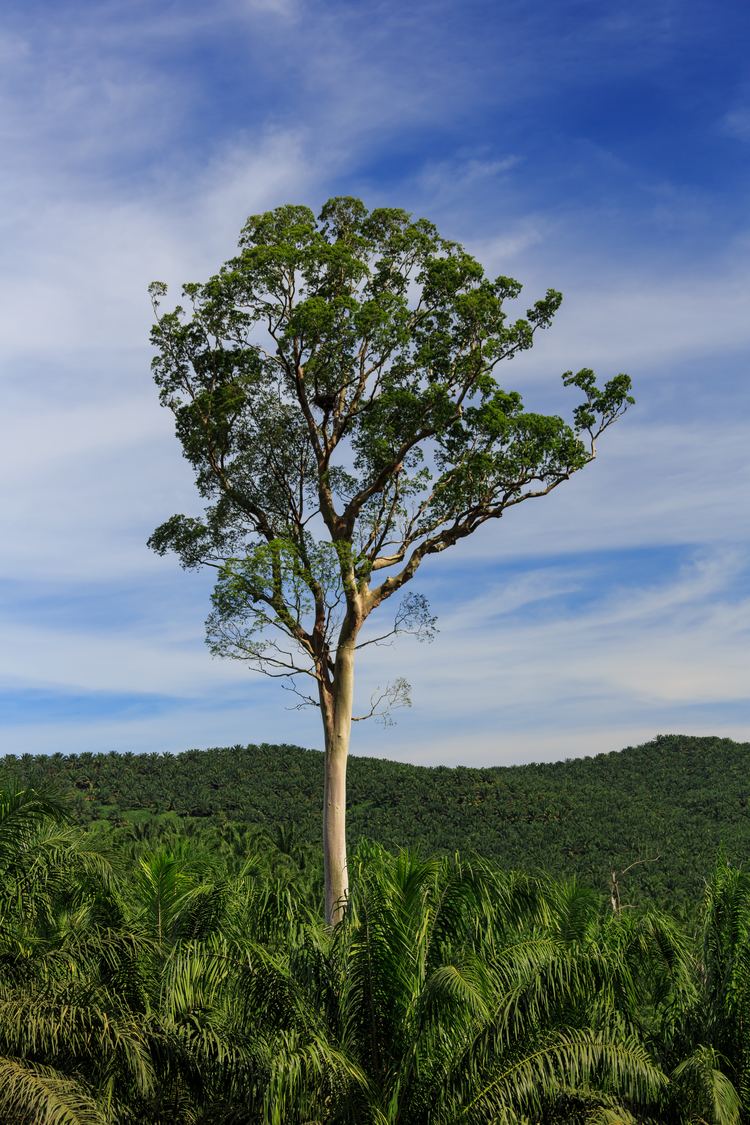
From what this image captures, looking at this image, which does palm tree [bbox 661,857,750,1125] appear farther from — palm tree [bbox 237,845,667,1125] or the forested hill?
the forested hill

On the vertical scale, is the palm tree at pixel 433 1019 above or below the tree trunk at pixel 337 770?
below

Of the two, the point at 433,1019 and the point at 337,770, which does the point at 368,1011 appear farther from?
Answer: the point at 337,770

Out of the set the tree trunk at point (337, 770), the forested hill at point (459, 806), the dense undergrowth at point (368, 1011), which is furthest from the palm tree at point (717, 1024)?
the forested hill at point (459, 806)

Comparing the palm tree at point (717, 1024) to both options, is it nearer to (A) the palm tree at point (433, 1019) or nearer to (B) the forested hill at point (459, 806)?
(A) the palm tree at point (433, 1019)

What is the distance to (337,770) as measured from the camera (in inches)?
Answer: 781

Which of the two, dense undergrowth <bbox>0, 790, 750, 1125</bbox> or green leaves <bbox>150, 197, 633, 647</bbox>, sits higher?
green leaves <bbox>150, 197, 633, 647</bbox>

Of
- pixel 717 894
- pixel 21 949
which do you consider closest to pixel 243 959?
pixel 21 949

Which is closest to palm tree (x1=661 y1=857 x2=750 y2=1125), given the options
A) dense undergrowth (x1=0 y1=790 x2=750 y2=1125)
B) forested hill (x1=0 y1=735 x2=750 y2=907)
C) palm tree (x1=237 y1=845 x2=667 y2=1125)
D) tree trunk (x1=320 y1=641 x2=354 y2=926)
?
dense undergrowth (x1=0 y1=790 x2=750 y2=1125)

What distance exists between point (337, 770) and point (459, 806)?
34.8 metres

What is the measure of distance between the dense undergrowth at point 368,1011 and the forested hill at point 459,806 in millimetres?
28106

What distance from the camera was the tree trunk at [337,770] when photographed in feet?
63.0

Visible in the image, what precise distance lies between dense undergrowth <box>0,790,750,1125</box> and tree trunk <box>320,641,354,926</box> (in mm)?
7554

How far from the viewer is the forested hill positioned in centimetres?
4484

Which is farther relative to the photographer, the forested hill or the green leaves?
the forested hill
